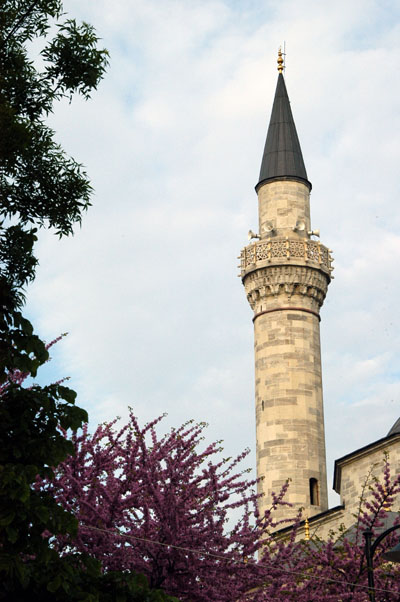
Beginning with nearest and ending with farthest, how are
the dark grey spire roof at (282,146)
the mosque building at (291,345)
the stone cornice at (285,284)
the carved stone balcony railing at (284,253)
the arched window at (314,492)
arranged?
the mosque building at (291,345) → the arched window at (314,492) → the stone cornice at (285,284) → the carved stone balcony railing at (284,253) → the dark grey spire roof at (282,146)

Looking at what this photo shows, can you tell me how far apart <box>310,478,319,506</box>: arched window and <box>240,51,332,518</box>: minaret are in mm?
39

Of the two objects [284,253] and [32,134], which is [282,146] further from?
[32,134]

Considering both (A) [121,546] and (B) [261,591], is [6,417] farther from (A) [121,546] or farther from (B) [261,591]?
(B) [261,591]

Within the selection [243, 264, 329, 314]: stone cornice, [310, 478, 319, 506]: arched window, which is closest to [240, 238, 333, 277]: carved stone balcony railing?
[243, 264, 329, 314]: stone cornice

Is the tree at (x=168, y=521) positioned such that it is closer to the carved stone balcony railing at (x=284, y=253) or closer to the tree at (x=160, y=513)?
the tree at (x=160, y=513)

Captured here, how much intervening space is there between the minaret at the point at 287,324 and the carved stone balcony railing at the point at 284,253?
0.14ft

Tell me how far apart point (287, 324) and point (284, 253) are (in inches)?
121

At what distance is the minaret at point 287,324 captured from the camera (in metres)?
37.1

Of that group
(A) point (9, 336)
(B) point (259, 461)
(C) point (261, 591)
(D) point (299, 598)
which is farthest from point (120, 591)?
(B) point (259, 461)

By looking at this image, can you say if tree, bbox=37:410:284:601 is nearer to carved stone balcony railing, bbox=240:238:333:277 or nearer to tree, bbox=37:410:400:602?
tree, bbox=37:410:400:602

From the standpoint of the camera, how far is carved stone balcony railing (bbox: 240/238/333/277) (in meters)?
40.1

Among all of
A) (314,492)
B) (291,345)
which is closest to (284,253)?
(291,345)

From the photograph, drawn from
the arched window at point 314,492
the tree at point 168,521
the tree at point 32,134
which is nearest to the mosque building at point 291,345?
the arched window at point 314,492

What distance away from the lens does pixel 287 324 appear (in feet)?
129
